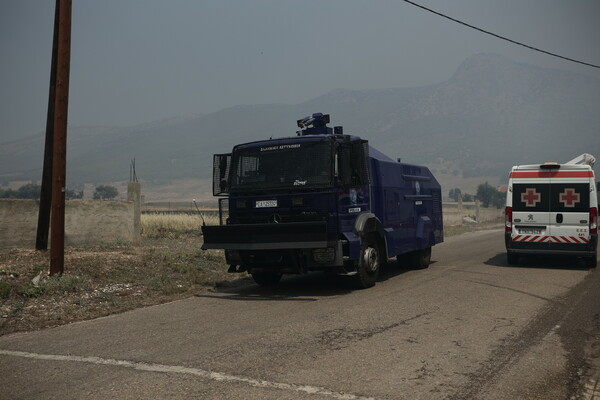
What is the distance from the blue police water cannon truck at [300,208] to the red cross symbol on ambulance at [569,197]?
5.53 meters

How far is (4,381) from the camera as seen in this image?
5.30m

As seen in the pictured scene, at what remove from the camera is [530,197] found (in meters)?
13.9

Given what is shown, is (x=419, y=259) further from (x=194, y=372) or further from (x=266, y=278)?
(x=194, y=372)

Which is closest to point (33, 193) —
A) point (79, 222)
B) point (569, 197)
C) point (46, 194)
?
point (79, 222)

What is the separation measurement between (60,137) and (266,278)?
196 inches

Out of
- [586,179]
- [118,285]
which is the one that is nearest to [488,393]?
[118,285]

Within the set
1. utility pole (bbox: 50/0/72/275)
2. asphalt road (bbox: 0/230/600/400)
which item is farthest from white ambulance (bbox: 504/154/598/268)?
utility pole (bbox: 50/0/72/275)

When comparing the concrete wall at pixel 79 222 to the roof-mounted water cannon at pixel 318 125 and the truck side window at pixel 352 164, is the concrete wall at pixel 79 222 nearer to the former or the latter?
the roof-mounted water cannon at pixel 318 125

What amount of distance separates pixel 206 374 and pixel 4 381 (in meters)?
1.95

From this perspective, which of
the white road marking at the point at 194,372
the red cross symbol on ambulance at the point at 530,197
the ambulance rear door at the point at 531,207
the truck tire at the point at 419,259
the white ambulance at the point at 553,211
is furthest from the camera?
the truck tire at the point at 419,259

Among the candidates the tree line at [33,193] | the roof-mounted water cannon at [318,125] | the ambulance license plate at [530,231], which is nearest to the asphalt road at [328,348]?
the roof-mounted water cannon at [318,125]

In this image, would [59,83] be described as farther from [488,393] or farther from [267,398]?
[488,393]

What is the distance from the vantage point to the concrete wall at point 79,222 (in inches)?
619

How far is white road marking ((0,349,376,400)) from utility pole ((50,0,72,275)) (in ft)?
14.8
